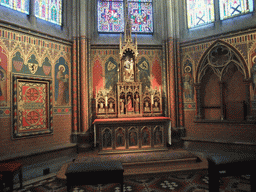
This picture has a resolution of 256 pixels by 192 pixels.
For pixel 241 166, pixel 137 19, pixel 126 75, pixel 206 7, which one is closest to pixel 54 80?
pixel 126 75

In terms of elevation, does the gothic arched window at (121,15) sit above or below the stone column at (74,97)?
above

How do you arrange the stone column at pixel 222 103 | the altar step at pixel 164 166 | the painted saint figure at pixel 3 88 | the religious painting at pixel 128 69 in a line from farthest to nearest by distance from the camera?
the religious painting at pixel 128 69 → the stone column at pixel 222 103 → the painted saint figure at pixel 3 88 → the altar step at pixel 164 166

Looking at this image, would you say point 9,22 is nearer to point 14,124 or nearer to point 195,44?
point 14,124

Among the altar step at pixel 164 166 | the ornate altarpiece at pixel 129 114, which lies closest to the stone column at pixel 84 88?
the ornate altarpiece at pixel 129 114

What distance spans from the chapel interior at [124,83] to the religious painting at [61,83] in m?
0.04

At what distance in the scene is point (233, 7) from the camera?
322 inches

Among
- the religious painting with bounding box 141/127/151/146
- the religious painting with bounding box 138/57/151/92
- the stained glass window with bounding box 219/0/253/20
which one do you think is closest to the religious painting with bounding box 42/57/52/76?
the religious painting with bounding box 138/57/151/92

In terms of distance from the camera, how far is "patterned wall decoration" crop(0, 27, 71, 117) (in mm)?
6453

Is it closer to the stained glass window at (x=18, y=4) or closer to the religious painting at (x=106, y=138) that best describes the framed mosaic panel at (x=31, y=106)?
the religious painting at (x=106, y=138)

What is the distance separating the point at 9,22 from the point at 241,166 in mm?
7888

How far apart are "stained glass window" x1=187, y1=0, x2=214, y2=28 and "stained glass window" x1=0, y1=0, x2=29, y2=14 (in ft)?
23.1

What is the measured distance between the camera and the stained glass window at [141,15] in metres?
9.69

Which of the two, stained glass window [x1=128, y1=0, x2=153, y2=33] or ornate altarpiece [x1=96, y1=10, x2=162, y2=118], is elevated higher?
stained glass window [x1=128, y1=0, x2=153, y2=33]

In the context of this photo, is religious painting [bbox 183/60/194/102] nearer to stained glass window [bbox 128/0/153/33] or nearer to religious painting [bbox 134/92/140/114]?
religious painting [bbox 134/92/140/114]
